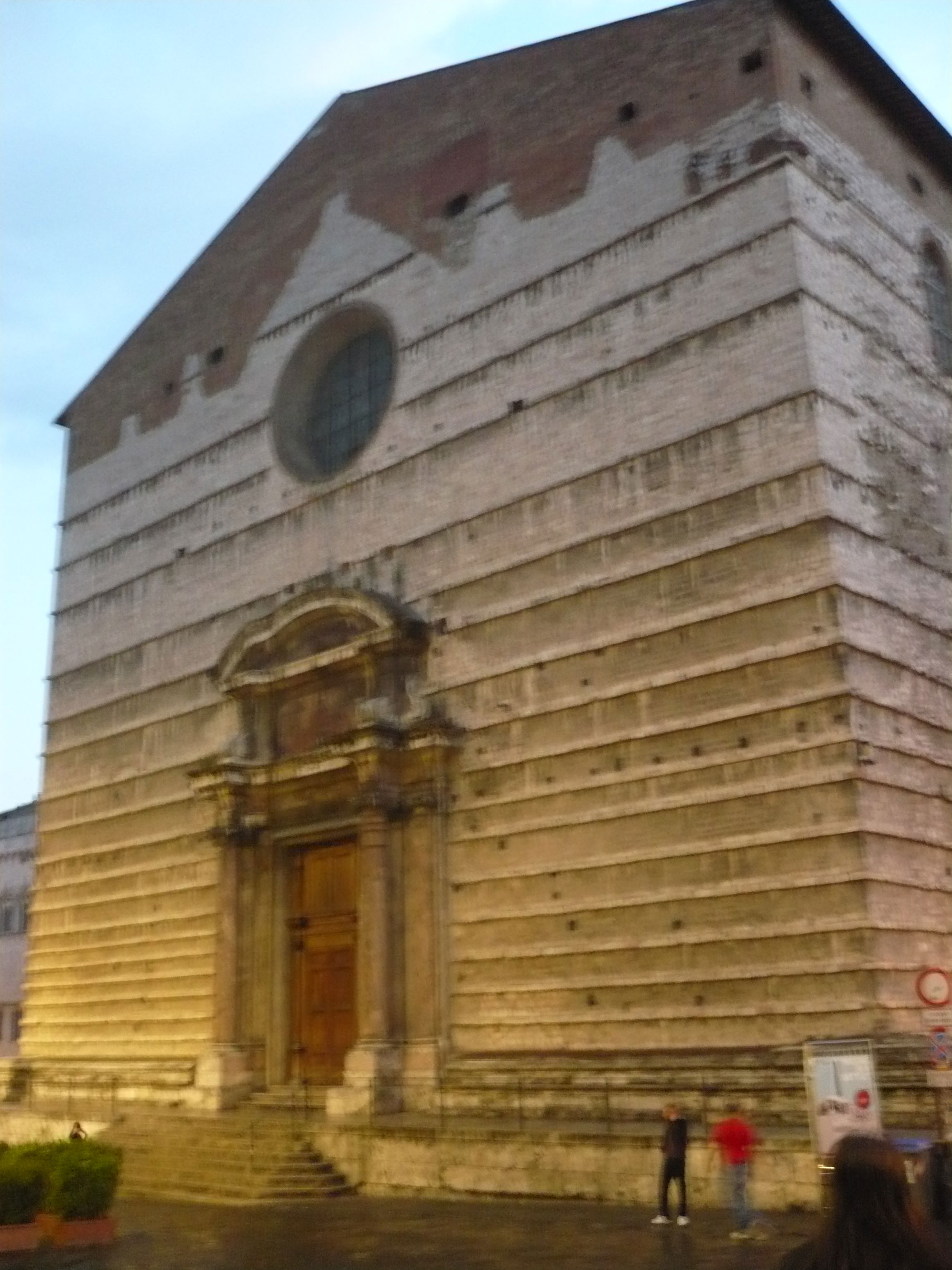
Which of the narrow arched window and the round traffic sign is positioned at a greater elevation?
the narrow arched window

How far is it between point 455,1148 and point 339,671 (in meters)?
6.73

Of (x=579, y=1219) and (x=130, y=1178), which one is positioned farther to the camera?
(x=130, y=1178)

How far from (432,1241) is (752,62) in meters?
12.8

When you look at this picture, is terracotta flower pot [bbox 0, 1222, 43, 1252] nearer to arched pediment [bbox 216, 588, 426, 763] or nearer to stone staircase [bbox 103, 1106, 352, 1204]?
stone staircase [bbox 103, 1106, 352, 1204]

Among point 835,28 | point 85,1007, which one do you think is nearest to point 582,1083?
point 85,1007

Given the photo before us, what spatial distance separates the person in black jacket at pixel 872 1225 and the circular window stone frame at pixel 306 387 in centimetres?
1737

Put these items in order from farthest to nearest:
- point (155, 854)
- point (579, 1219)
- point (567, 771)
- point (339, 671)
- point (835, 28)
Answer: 1. point (155, 854)
2. point (339, 671)
3. point (835, 28)
4. point (567, 771)
5. point (579, 1219)

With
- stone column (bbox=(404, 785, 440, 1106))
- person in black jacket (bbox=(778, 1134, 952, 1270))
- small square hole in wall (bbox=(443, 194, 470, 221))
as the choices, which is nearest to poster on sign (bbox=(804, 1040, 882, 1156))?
stone column (bbox=(404, 785, 440, 1106))

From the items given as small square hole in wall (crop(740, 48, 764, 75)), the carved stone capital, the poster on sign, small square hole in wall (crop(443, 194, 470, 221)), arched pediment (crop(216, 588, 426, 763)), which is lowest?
the poster on sign

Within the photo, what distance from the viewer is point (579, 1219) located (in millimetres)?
11086

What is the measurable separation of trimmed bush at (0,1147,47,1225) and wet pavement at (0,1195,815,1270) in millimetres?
341

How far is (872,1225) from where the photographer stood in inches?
102

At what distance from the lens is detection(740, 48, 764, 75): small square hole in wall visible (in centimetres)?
1511

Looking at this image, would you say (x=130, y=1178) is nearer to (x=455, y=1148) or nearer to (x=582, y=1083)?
(x=455, y=1148)
